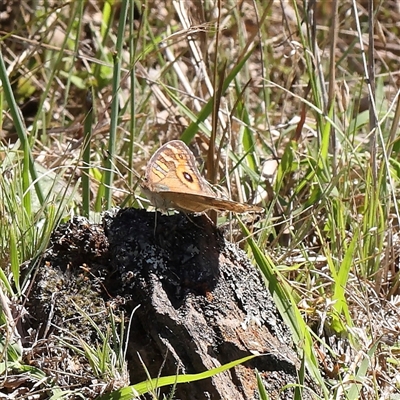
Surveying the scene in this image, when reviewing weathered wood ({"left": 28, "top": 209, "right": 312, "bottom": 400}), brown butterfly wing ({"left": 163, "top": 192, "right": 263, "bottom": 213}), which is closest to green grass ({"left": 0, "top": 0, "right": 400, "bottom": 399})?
weathered wood ({"left": 28, "top": 209, "right": 312, "bottom": 400})

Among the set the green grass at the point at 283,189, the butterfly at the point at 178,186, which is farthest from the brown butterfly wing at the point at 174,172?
the green grass at the point at 283,189

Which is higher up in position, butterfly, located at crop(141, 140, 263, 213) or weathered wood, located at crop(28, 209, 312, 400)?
butterfly, located at crop(141, 140, 263, 213)

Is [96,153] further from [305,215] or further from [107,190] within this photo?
[305,215]

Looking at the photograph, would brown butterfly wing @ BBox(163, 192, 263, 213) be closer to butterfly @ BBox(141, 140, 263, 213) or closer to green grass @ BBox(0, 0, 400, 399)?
butterfly @ BBox(141, 140, 263, 213)

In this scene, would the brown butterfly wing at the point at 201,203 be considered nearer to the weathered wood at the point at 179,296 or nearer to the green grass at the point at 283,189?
the weathered wood at the point at 179,296

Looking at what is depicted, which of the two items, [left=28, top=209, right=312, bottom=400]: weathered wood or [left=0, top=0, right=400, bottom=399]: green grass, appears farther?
[left=0, top=0, right=400, bottom=399]: green grass
